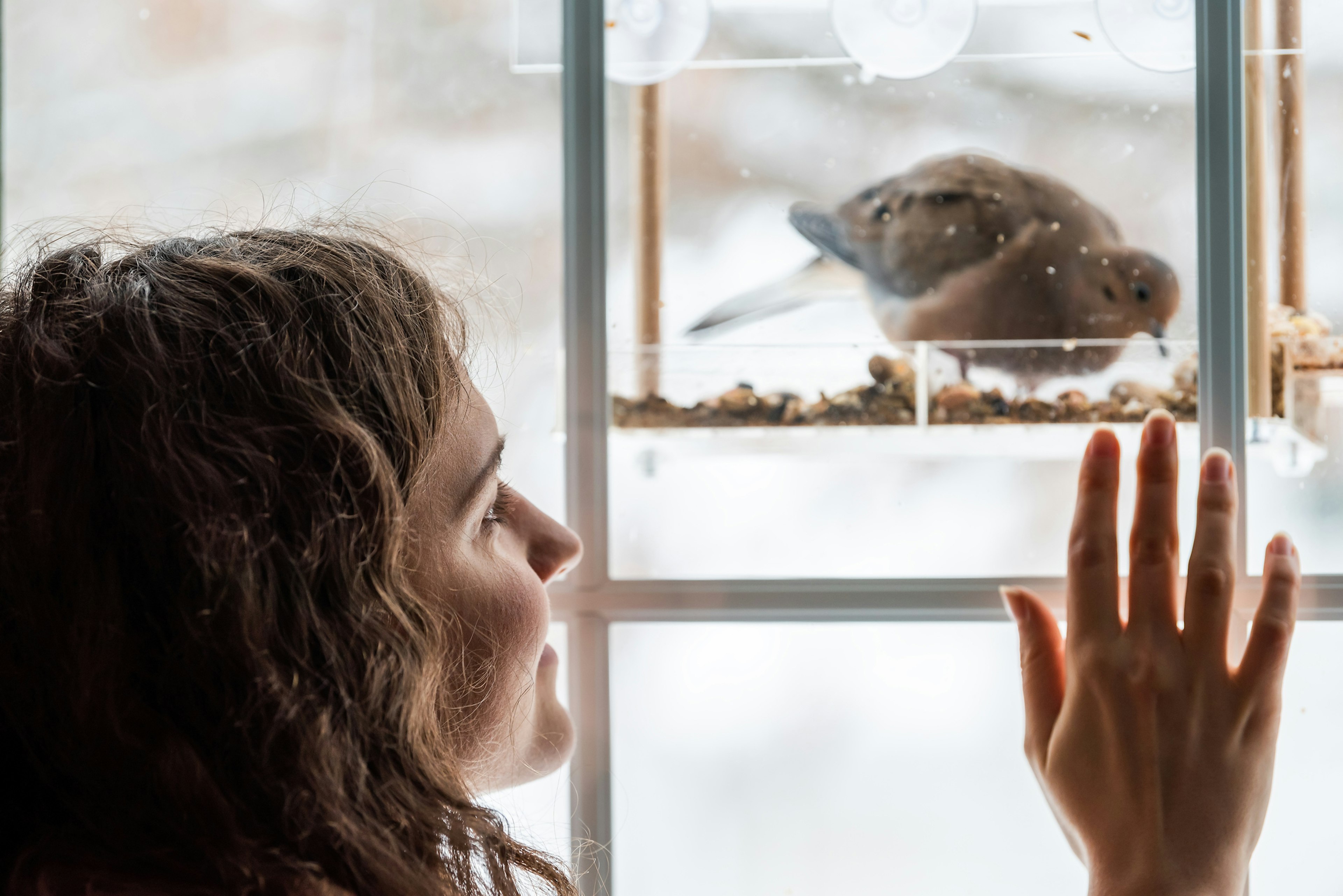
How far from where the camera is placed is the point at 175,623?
423mm

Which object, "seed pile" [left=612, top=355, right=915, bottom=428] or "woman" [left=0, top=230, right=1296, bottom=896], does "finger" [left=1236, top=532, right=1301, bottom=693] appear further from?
"woman" [left=0, top=230, right=1296, bottom=896]

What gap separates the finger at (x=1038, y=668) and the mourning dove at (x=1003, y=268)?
24 centimetres

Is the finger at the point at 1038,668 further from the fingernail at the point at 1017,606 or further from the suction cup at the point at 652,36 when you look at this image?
the suction cup at the point at 652,36

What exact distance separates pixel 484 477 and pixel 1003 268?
1.90ft

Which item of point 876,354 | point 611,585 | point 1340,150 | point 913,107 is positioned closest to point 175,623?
point 611,585

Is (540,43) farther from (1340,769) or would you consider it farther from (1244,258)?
Answer: (1340,769)

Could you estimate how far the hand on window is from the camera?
0.61 m

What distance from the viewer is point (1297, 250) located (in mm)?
863

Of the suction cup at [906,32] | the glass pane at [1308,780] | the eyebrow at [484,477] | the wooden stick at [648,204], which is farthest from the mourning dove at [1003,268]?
the eyebrow at [484,477]

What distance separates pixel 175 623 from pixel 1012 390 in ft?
2.48

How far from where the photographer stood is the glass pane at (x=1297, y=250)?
86 cm

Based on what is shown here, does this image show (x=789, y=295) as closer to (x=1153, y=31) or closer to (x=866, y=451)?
(x=866, y=451)

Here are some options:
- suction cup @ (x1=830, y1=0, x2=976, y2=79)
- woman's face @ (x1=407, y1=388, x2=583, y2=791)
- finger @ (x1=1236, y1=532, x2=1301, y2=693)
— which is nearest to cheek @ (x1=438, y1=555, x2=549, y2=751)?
woman's face @ (x1=407, y1=388, x2=583, y2=791)

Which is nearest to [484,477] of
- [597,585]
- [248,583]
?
[248,583]
